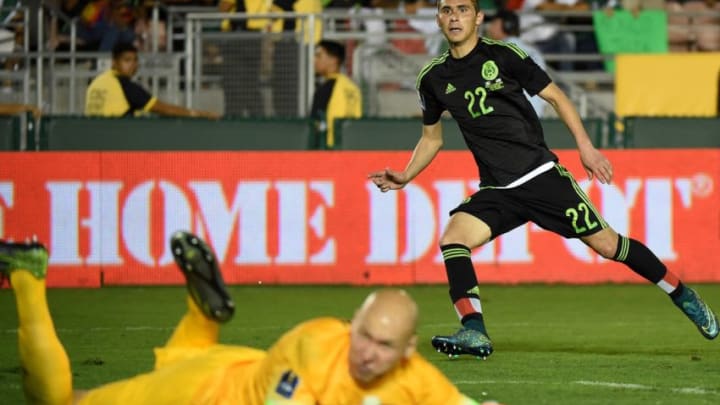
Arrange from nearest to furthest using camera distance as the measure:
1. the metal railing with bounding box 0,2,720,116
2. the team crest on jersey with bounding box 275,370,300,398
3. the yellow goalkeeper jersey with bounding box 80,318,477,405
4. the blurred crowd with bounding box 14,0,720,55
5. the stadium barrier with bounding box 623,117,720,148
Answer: the team crest on jersey with bounding box 275,370,300,398 < the yellow goalkeeper jersey with bounding box 80,318,477,405 < the stadium barrier with bounding box 623,117,720,148 < the metal railing with bounding box 0,2,720,116 < the blurred crowd with bounding box 14,0,720,55

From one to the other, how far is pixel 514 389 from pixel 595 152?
1709 millimetres

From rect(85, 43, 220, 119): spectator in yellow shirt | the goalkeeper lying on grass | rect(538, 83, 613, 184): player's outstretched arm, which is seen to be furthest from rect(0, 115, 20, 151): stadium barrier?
the goalkeeper lying on grass

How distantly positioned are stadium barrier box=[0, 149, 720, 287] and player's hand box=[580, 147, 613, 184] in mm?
6527

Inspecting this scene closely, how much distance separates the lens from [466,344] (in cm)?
959

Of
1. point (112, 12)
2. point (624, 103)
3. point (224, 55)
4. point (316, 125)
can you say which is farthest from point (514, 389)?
point (112, 12)

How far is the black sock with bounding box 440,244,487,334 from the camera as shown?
988cm

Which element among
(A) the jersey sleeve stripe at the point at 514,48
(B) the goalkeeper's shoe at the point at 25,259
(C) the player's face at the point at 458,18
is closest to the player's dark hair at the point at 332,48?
(A) the jersey sleeve stripe at the point at 514,48

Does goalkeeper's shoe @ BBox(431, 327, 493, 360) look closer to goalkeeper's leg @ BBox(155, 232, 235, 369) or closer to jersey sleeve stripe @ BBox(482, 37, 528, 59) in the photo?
jersey sleeve stripe @ BBox(482, 37, 528, 59)

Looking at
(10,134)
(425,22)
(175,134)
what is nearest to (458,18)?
(175,134)

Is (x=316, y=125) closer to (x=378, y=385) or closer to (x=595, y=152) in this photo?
(x=595, y=152)

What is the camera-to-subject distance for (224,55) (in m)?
18.3

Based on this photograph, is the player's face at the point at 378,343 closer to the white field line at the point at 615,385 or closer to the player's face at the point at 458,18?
the white field line at the point at 615,385

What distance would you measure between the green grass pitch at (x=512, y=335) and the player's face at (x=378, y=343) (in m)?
2.49

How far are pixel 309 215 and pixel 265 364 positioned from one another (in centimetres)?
1001
